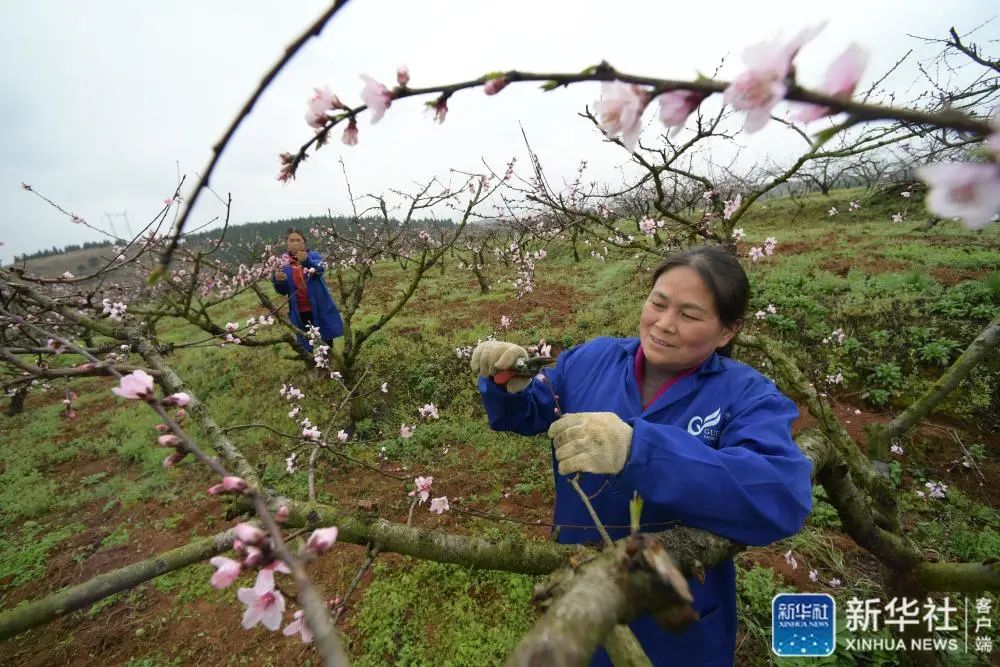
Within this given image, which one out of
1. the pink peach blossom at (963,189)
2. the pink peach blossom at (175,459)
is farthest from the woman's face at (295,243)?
the pink peach blossom at (963,189)

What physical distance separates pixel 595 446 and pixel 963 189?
997 mm

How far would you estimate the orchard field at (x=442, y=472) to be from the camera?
3.24m

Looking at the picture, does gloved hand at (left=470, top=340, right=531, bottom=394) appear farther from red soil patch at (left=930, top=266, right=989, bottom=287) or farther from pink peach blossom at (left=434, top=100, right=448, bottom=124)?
red soil patch at (left=930, top=266, right=989, bottom=287)

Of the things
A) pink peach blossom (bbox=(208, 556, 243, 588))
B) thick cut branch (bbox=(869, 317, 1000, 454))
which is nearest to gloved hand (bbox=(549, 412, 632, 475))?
pink peach blossom (bbox=(208, 556, 243, 588))

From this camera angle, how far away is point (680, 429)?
1327 mm

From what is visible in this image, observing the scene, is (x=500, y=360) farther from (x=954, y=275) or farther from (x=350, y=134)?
(x=954, y=275)

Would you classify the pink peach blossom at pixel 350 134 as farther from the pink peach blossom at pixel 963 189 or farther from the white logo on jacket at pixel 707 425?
the white logo on jacket at pixel 707 425

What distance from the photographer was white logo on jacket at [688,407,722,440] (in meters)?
1.62

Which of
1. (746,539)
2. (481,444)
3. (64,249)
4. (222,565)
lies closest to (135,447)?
(481,444)

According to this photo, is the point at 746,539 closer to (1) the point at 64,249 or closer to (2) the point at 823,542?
(2) the point at 823,542

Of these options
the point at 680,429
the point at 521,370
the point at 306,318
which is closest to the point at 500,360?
the point at 521,370

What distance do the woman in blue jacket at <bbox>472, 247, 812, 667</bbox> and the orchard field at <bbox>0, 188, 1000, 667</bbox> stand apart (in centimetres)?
46

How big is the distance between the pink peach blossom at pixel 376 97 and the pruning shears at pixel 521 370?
4.12 ft

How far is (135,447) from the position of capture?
22.9 ft
